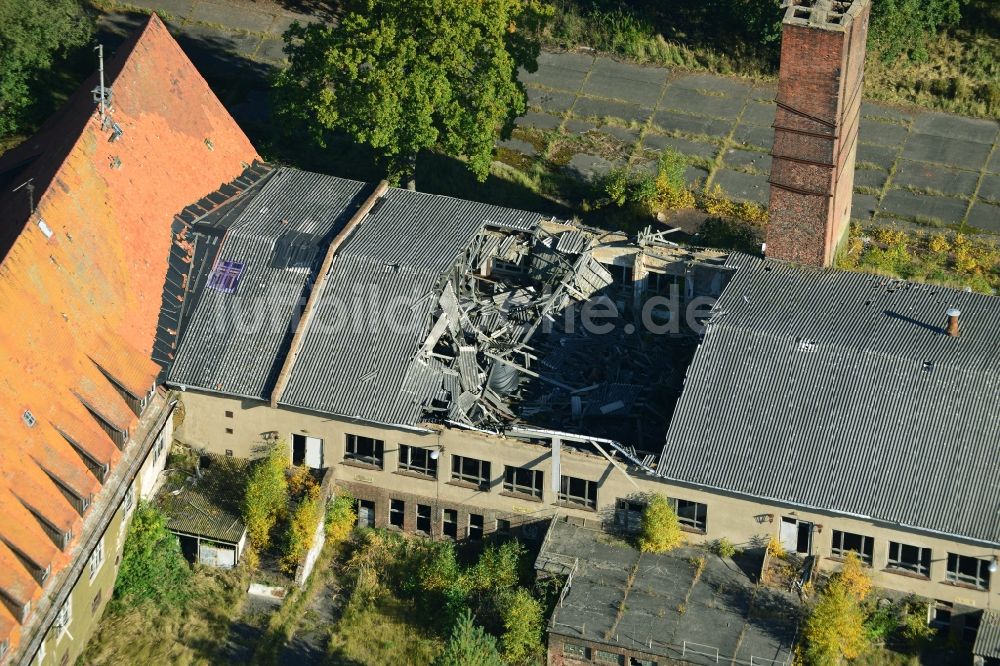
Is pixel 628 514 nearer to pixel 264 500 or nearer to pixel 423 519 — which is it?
pixel 423 519

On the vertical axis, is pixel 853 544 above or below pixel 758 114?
below

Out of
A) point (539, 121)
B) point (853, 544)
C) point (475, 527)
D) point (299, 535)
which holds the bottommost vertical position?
point (299, 535)

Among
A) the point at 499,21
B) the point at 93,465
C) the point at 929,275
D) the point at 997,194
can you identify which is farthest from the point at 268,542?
the point at 997,194

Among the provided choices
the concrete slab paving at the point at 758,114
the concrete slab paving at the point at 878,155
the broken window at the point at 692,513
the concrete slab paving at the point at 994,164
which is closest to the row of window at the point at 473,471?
the broken window at the point at 692,513

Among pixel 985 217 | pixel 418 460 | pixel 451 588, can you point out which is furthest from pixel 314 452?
pixel 985 217

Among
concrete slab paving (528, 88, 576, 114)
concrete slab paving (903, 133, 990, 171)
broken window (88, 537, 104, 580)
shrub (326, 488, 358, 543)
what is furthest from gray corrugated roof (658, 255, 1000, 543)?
concrete slab paving (528, 88, 576, 114)

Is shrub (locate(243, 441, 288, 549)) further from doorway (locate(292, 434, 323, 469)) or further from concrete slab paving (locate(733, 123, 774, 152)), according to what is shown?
concrete slab paving (locate(733, 123, 774, 152))

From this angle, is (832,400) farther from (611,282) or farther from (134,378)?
(134,378)
